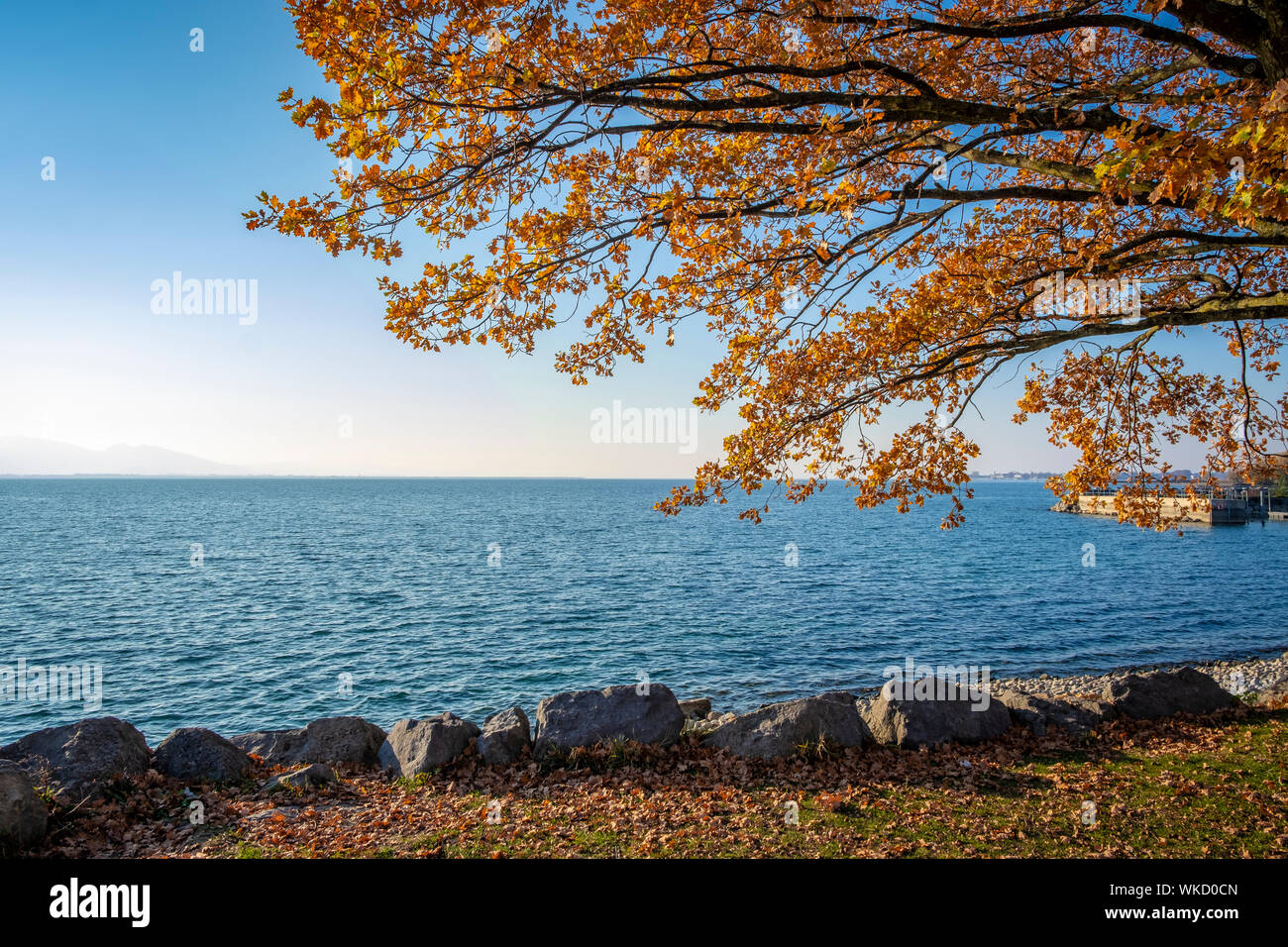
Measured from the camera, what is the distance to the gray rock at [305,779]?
34.4 feet

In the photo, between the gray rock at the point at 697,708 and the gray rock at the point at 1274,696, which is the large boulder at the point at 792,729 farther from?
the gray rock at the point at 1274,696

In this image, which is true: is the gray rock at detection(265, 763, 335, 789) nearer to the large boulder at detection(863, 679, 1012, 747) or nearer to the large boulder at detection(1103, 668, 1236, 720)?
the large boulder at detection(863, 679, 1012, 747)

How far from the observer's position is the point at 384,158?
607 cm

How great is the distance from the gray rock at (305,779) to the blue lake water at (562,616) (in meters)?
9.00

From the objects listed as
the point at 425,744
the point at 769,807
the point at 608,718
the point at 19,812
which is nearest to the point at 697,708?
the point at 608,718

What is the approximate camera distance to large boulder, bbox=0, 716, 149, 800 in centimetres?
952

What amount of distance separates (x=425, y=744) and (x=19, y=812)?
5150 millimetres

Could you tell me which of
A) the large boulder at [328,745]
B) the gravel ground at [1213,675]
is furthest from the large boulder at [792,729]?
the gravel ground at [1213,675]

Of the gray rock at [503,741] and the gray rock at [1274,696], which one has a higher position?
the gray rock at [503,741]

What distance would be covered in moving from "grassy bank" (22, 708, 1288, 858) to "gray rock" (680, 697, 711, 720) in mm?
5174

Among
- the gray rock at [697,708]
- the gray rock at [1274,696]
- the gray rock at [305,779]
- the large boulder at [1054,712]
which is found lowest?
the gray rock at [697,708]

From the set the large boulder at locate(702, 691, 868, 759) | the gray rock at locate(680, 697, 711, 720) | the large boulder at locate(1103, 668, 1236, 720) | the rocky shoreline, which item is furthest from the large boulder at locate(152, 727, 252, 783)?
the large boulder at locate(1103, 668, 1236, 720)

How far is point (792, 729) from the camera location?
11.4 metres
